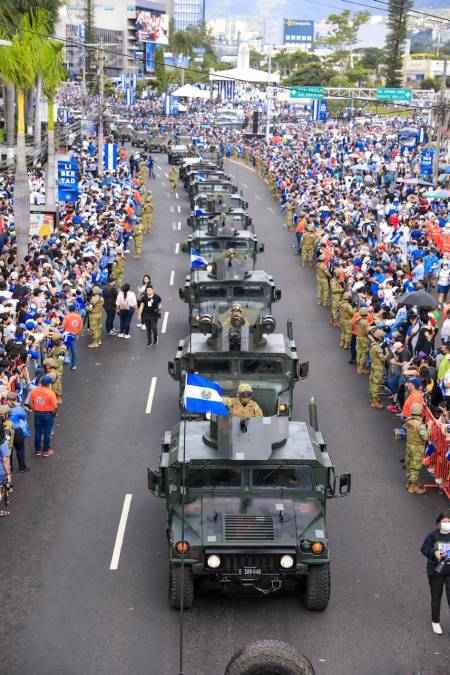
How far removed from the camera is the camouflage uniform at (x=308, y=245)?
34.9 m

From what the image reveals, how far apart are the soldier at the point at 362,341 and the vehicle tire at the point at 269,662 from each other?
514 inches

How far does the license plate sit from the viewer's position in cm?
1155

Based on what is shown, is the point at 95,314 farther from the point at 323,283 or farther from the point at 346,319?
the point at 323,283

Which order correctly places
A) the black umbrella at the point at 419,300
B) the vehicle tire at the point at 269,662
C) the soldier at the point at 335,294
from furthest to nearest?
the soldier at the point at 335,294 < the black umbrella at the point at 419,300 < the vehicle tire at the point at 269,662

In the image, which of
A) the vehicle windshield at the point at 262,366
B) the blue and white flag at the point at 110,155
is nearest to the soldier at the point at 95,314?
the vehicle windshield at the point at 262,366

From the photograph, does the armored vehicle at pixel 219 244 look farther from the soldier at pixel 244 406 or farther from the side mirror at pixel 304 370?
the soldier at pixel 244 406

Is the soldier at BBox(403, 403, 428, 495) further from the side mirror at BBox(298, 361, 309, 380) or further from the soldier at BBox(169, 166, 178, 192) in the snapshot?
the soldier at BBox(169, 166, 178, 192)

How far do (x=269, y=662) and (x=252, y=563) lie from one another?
9.66 ft

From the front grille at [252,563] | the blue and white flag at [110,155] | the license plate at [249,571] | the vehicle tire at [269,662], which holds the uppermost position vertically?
the blue and white flag at [110,155]

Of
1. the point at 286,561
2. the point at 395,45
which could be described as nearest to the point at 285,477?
the point at 286,561

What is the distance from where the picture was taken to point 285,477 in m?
12.3

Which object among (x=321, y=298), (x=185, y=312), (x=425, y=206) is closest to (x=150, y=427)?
(x=185, y=312)

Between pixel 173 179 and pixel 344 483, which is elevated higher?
pixel 173 179

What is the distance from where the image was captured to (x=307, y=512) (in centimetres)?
1206
